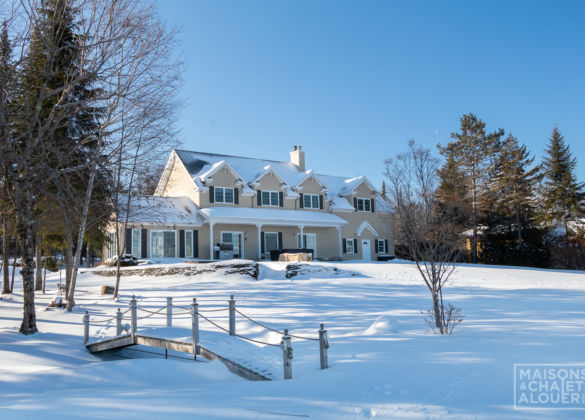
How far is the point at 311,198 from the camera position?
1364 inches

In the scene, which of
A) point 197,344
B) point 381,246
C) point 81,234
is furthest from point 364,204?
point 197,344

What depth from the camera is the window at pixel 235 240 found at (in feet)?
98.4

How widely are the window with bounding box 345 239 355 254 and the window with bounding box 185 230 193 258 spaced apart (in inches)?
498

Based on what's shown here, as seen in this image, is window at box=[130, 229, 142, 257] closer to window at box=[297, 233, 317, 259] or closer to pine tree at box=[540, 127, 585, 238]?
window at box=[297, 233, 317, 259]

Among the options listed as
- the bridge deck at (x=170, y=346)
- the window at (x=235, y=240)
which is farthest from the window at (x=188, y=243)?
the bridge deck at (x=170, y=346)

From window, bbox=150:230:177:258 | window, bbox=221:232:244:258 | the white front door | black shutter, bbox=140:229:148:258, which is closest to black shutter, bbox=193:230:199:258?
window, bbox=150:230:177:258

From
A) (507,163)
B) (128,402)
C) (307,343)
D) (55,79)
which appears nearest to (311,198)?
(507,163)

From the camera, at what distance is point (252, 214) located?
30.1 meters

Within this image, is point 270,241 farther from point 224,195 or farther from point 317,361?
point 317,361

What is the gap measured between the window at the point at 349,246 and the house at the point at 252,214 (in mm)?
23

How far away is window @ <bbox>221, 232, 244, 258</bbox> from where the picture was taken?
30000 mm

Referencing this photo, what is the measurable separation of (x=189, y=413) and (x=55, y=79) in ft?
51.7

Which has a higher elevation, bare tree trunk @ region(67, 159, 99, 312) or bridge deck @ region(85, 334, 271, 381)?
bare tree trunk @ region(67, 159, 99, 312)

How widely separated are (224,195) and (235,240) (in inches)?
120
